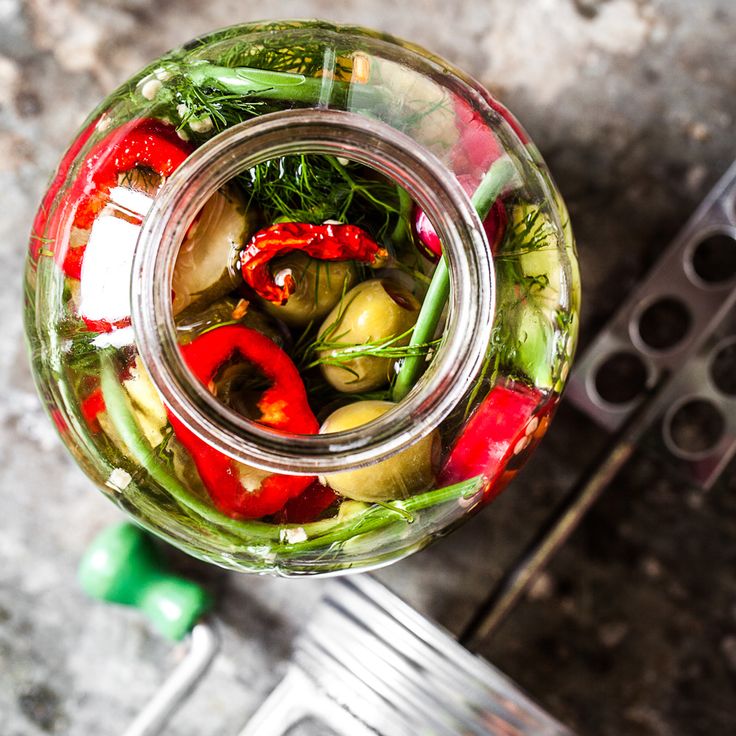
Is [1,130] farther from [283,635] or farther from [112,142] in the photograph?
[283,635]

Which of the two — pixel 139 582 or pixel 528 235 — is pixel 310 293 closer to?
pixel 528 235

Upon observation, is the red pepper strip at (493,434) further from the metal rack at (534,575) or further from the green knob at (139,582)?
the green knob at (139,582)

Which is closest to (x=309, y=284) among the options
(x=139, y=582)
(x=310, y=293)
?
(x=310, y=293)

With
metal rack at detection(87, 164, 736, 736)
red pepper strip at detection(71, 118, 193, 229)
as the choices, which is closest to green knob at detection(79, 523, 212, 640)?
metal rack at detection(87, 164, 736, 736)

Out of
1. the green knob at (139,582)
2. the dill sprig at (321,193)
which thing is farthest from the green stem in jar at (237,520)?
the green knob at (139,582)

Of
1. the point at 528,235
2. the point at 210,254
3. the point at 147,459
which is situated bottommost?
the point at 147,459

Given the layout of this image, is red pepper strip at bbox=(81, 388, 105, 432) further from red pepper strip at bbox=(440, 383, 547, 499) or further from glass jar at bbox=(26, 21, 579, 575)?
red pepper strip at bbox=(440, 383, 547, 499)

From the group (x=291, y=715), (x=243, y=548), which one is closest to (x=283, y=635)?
(x=291, y=715)
